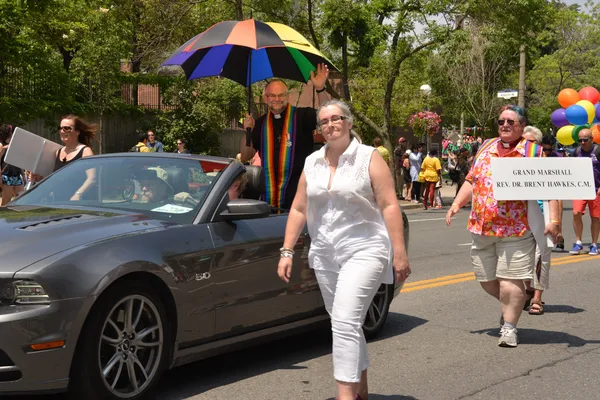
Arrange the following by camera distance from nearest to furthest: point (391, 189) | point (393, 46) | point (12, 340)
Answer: point (12, 340)
point (391, 189)
point (393, 46)

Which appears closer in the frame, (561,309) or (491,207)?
(491,207)

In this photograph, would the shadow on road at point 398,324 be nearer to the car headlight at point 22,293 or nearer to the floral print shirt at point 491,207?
the floral print shirt at point 491,207

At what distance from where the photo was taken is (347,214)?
4.77 metres

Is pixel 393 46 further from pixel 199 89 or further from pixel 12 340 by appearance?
pixel 12 340

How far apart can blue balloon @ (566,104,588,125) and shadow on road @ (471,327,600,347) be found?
409 inches

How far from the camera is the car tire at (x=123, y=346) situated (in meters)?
4.55

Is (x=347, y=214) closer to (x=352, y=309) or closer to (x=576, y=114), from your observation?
(x=352, y=309)

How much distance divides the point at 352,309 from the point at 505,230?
2543 mm

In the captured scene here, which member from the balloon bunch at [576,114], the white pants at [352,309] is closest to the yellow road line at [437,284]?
the white pants at [352,309]

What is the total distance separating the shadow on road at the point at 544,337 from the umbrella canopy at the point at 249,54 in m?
2.69

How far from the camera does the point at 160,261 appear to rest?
16.4ft

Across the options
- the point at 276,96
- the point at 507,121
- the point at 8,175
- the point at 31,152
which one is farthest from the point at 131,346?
the point at 8,175

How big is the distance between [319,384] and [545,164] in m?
2.67

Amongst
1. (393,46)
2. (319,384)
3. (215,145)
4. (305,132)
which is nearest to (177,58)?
(305,132)
